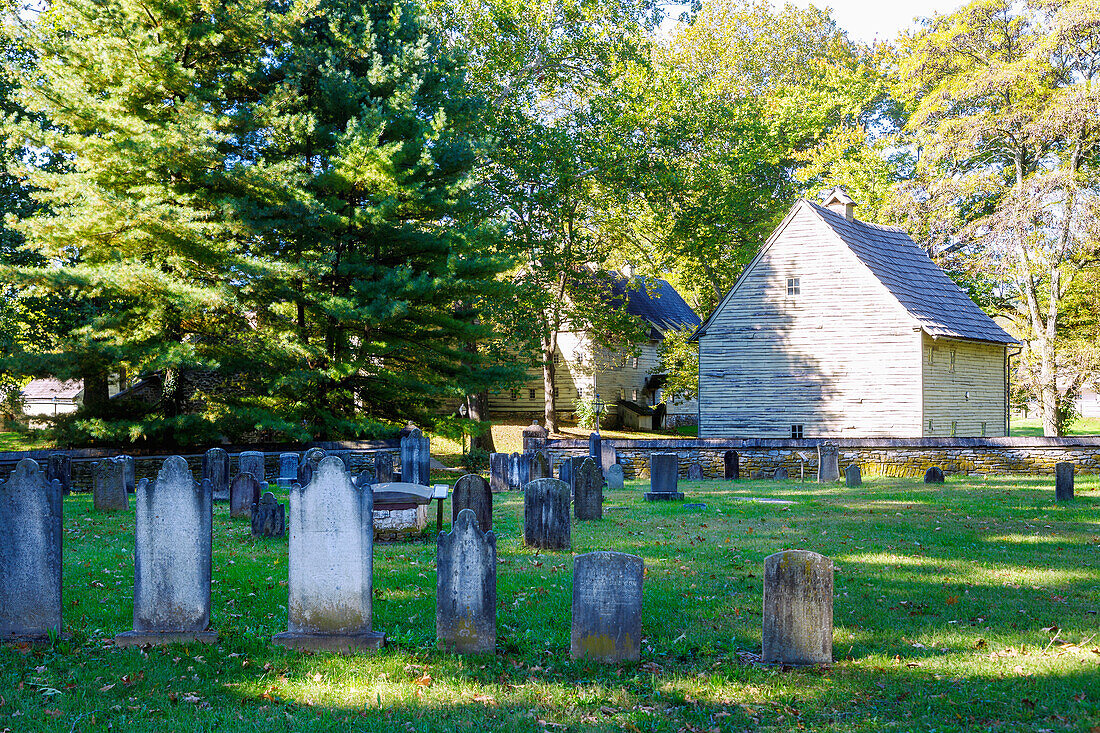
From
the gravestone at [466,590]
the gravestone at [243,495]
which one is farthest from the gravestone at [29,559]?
the gravestone at [243,495]

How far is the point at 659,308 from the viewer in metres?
50.5

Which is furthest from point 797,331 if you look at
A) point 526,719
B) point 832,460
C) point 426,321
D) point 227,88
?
point 526,719

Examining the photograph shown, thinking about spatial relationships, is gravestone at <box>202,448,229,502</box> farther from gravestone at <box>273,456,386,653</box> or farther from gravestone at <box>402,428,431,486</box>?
gravestone at <box>273,456,386,653</box>

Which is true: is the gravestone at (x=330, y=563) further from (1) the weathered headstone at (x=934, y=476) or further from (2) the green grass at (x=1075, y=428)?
(2) the green grass at (x=1075, y=428)

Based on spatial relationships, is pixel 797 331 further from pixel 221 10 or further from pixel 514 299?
pixel 221 10

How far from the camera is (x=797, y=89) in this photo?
3962cm

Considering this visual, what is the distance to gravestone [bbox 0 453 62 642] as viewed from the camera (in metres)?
6.58

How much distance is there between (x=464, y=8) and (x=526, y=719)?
1207 inches

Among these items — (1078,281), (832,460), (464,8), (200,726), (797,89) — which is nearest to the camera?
(200,726)

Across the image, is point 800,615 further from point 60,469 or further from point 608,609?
point 60,469

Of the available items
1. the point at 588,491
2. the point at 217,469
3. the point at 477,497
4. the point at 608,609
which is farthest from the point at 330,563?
the point at 217,469

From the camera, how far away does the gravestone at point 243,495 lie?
1345 cm

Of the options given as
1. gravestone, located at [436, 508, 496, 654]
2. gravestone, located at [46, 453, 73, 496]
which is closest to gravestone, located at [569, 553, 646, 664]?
gravestone, located at [436, 508, 496, 654]

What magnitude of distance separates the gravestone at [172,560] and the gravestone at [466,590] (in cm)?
186
